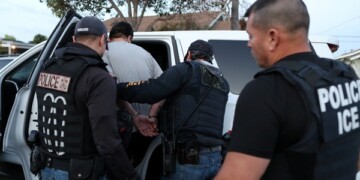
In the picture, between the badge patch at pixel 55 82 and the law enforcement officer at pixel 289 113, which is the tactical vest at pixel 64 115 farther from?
the law enforcement officer at pixel 289 113

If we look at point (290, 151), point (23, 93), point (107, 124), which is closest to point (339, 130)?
point (290, 151)

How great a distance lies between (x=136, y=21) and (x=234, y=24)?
615 centimetres

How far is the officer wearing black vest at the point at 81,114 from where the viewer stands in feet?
7.75

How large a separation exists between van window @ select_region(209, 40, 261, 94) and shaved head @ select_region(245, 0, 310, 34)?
1.62m

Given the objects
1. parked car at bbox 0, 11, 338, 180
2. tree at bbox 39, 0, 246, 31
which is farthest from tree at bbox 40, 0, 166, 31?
parked car at bbox 0, 11, 338, 180

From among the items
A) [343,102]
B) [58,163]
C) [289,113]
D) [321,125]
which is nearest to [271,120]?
[289,113]

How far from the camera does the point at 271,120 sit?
140 centimetres

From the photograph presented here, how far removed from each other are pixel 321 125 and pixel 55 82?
5.41 feet

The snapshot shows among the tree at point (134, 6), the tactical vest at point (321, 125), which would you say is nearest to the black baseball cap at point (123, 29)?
the tactical vest at point (321, 125)

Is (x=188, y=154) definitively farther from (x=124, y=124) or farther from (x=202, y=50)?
(x=202, y=50)

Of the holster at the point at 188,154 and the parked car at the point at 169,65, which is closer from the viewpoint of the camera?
the holster at the point at 188,154

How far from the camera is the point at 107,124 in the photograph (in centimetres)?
236

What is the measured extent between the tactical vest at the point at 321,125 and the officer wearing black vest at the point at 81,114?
1125 millimetres

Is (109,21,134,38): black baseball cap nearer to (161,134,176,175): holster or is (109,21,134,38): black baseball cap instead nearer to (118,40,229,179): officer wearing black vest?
(118,40,229,179): officer wearing black vest
